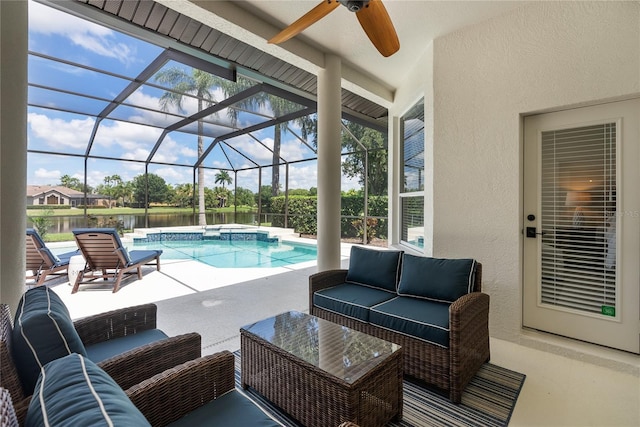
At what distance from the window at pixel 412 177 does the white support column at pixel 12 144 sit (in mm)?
3934

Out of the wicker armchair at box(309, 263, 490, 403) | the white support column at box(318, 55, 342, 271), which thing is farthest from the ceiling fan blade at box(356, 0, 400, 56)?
the wicker armchair at box(309, 263, 490, 403)

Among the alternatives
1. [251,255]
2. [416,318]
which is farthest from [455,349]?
[251,255]

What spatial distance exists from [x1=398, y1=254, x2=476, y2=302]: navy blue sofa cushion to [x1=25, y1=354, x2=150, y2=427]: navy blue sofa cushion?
2142 mm

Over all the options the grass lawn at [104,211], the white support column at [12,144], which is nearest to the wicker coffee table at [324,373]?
the white support column at [12,144]

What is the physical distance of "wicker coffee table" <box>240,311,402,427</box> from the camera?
4.71 ft

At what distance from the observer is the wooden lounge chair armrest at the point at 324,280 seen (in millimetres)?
2754

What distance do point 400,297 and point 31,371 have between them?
2292 mm

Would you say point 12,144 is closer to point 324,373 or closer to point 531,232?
point 324,373

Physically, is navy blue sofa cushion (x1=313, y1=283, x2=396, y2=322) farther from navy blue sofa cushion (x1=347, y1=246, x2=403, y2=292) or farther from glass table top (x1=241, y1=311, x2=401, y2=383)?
glass table top (x1=241, y1=311, x2=401, y2=383)

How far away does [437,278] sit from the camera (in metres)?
2.40

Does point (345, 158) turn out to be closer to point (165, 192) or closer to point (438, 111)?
point (438, 111)

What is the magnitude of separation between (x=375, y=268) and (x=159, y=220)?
1047 centimetres

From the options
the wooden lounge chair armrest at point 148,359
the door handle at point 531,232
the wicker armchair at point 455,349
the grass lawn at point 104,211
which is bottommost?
the wicker armchair at point 455,349

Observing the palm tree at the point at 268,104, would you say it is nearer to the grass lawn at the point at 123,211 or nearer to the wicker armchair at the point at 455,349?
the grass lawn at the point at 123,211
